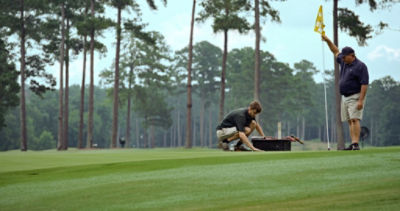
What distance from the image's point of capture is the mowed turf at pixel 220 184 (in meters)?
6.48

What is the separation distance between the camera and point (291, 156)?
1061 centimetres

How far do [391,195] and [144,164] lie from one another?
5791mm

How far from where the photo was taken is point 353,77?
11094 mm

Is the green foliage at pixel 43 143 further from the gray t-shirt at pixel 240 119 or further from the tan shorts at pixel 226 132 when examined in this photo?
the gray t-shirt at pixel 240 119

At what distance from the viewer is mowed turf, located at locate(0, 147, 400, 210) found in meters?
6.48

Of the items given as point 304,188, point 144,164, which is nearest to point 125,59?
point 144,164

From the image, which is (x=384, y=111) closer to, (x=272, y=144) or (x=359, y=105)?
(x=272, y=144)

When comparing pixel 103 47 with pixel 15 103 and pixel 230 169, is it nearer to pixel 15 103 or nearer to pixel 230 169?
pixel 15 103

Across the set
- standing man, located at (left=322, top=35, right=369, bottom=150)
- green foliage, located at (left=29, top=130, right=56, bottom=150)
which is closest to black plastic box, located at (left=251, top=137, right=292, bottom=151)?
standing man, located at (left=322, top=35, right=369, bottom=150)

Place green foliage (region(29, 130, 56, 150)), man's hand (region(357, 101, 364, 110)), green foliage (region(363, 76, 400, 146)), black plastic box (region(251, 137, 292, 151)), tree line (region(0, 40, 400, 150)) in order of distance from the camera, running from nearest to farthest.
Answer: man's hand (region(357, 101, 364, 110)), black plastic box (region(251, 137, 292, 151)), tree line (region(0, 40, 400, 150)), green foliage (region(29, 130, 56, 150)), green foliage (region(363, 76, 400, 146))

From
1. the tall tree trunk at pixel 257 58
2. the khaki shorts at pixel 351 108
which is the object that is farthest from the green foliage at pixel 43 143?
the khaki shorts at pixel 351 108

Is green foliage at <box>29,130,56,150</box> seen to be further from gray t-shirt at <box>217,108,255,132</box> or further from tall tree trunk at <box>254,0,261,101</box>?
gray t-shirt at <box>217,108,255,132</box>

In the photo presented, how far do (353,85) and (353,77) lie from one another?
0.17m

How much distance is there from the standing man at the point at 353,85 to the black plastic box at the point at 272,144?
9.59 feet
